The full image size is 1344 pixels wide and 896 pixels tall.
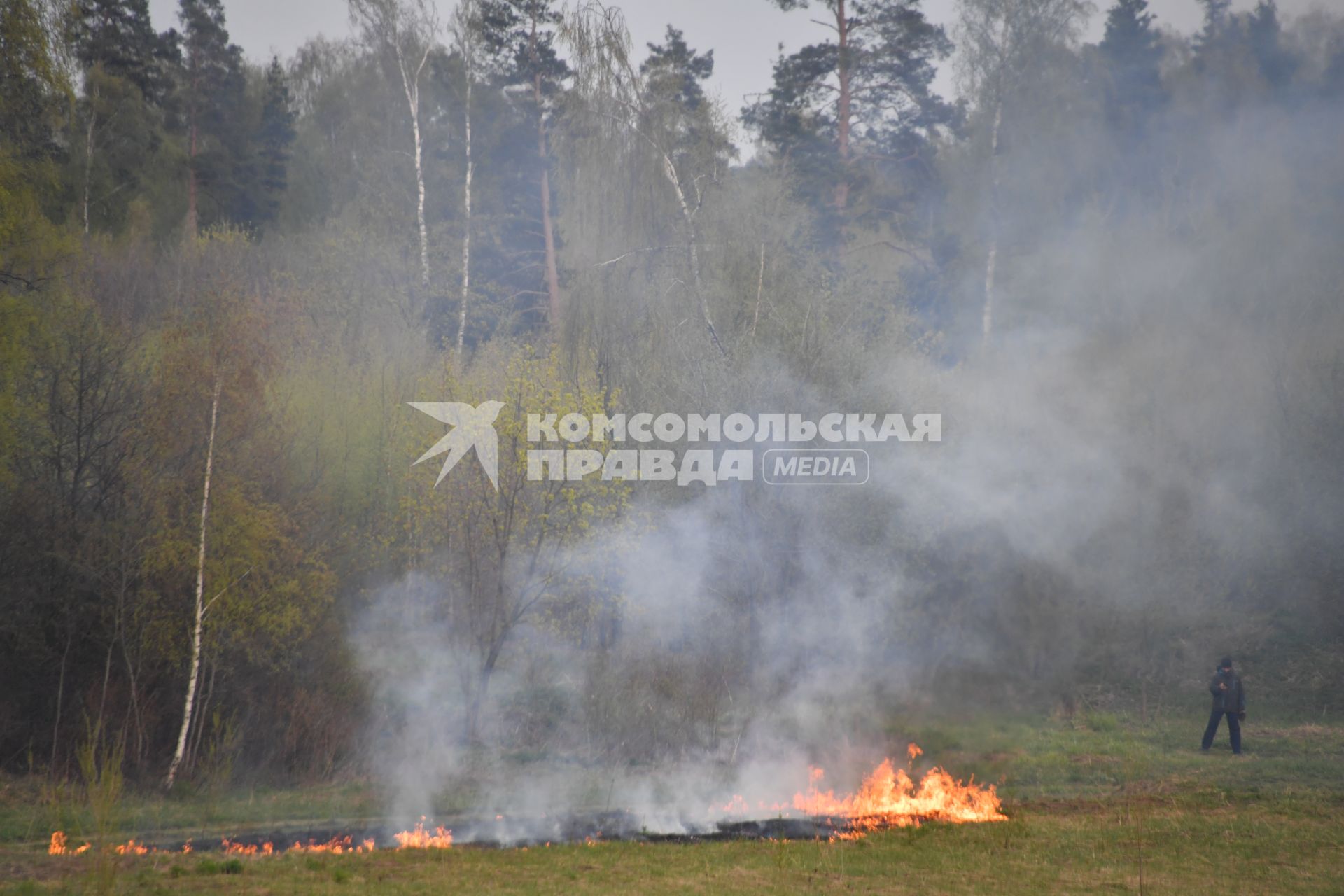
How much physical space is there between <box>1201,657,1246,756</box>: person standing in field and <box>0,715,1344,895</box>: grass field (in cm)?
34

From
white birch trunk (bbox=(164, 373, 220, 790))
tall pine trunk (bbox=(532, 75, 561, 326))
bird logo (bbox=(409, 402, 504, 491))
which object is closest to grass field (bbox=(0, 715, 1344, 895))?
white birch trunk (bbox=(164, 373, 220, 790))

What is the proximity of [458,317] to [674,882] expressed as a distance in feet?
64.4

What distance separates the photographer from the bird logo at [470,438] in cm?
1803

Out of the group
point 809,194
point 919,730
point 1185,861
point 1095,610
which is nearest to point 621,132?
point 809,194

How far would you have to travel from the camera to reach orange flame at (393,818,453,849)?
441 inches

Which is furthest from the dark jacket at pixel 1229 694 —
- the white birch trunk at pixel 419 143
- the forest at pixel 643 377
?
the white birch trunk at pixel 419 143

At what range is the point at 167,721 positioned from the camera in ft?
53.2

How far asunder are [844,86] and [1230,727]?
61.7 feet

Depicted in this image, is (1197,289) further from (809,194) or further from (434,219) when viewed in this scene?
(434,219)

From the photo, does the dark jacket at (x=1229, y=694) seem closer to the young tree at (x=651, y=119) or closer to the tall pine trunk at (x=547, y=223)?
the young tree at (x=651, y=119)

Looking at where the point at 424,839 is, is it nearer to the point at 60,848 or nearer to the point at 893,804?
the point at 60,848
